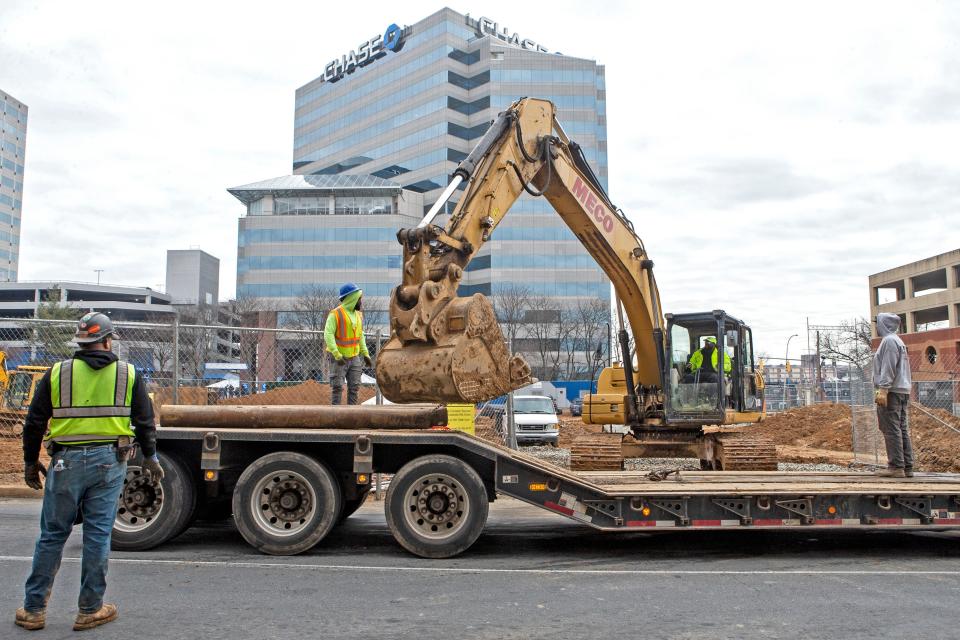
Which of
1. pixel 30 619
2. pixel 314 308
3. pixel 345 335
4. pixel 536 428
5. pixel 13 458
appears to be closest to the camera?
pixel 30 619

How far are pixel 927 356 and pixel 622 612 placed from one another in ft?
200

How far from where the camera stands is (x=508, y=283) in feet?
257

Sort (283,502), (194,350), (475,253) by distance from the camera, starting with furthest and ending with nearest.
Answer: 1. (194,350)
2. (475,253)
3. (283,502)

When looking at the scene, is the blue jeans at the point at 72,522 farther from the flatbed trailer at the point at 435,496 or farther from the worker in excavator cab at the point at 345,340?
the worker in excavator cab at the point at 345,340

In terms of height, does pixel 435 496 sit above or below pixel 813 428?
above

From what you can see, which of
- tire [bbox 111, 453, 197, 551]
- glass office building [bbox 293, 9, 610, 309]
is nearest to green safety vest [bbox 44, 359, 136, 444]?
tire [bbox 111, 453, 197, 551]

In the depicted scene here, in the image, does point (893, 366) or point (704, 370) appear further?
point (704, 370)

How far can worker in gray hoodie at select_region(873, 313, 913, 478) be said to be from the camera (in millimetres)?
8156

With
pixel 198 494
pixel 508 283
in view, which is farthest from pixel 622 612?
pixel 508 283

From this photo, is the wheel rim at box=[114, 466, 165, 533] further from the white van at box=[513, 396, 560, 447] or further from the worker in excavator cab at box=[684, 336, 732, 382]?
the white van at box=[513, 396, 560, 447]

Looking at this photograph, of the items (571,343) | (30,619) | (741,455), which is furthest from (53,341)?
Result: (571,343)

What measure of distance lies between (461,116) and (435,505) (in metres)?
85.1

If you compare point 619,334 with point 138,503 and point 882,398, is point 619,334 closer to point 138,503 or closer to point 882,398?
point 882,398

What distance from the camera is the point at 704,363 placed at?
12.1m
